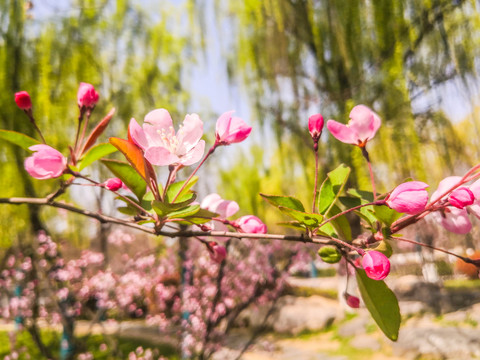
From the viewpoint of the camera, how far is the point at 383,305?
0.45 m

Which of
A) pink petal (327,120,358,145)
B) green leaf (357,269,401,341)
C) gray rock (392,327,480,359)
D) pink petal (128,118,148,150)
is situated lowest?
gray rock (392,327,480,359)

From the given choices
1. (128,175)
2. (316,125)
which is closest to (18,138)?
(128,175)

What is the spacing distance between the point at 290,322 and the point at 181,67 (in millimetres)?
4462

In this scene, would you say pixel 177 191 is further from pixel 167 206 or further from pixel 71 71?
pixel 71 71

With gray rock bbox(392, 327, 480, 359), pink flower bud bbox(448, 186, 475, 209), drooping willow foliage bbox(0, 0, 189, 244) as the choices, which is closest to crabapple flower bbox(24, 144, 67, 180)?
pink flower bud bbox(448, 186, 475, 209)

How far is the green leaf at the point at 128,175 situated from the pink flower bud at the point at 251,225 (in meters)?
0.13

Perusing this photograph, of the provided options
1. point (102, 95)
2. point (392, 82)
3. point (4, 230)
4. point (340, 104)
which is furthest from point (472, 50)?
point (4, 230)

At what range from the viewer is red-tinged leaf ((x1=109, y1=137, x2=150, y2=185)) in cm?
42

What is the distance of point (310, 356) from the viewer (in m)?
5.02

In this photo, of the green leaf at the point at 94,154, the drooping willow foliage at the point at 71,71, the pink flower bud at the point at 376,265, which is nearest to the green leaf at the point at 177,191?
the green leaf at the point at 94,154

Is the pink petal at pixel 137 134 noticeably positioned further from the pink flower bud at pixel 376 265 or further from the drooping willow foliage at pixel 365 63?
the drooping willow foliage at pixel 365 63

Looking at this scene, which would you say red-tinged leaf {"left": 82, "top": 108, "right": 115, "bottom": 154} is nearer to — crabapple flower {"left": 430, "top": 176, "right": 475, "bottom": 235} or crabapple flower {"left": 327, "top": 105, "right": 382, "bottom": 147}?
crabapple flower {"left": 327, "top": 105, "right": 382, "bottom": 147}

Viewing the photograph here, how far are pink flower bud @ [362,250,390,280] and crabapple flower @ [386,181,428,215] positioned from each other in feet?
0.17

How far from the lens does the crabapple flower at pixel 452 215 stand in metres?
0.45
